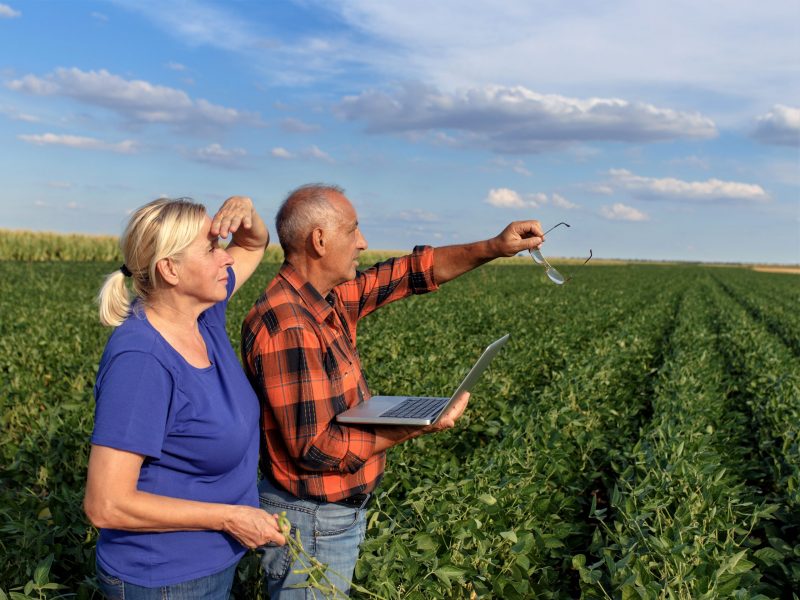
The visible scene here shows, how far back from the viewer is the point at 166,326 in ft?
6.50

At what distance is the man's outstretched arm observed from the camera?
9.21 feet

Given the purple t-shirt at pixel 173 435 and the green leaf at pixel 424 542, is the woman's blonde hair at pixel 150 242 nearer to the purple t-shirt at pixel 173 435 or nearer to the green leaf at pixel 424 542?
the purple t-shirt at pixel 173 435

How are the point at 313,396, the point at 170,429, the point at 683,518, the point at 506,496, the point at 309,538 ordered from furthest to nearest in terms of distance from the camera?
the point at 506,496 < the point at 683,518 < the point at 309,538 < the point at 313,396 < the point at 170,429

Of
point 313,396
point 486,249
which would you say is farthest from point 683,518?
point 313,396

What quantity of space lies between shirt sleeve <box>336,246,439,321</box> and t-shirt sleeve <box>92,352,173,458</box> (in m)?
1.11

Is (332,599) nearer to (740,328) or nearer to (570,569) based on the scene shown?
(570,569)

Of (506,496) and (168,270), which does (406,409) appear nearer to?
Answer: (168,270)

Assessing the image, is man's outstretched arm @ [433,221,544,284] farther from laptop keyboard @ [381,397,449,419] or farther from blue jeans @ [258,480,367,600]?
blue jeans @ [258,480,367,600]

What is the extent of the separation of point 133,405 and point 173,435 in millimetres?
178

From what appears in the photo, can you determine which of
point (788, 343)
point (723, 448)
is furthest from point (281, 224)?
point (788, 343)

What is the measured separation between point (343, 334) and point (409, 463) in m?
2.52

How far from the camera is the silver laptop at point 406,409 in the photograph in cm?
205

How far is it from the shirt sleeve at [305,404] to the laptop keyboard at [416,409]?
12 centimetres

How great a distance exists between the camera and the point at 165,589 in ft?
6.41
